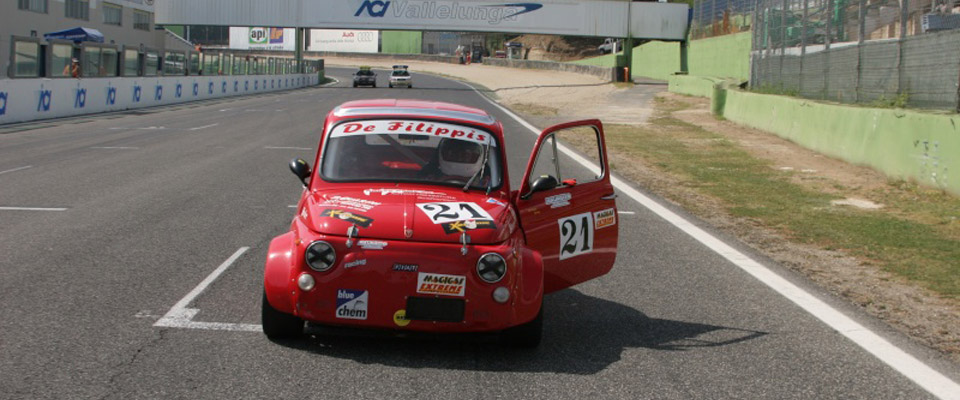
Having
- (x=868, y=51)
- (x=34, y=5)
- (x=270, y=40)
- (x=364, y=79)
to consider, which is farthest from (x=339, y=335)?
(x=270, y=40)

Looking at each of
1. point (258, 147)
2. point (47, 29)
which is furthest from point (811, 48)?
point (47, 29)

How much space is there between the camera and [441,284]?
582 cm

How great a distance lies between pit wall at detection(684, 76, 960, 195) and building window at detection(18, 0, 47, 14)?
45.6 meters

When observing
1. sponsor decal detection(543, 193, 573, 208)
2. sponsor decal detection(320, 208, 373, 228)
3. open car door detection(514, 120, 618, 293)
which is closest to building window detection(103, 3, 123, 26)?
open car door detection(514, 120, 618, 293)

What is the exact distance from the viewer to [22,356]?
565 centimetres

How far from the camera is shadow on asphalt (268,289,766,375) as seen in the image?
592cm

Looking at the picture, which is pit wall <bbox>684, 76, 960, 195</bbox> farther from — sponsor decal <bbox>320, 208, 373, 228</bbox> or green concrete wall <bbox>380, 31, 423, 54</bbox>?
green concrete wall <bbox>380, 31, 423, 54</bbox>

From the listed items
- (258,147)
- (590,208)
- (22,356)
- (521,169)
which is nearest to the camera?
(22,356)

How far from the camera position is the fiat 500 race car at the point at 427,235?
19.1 ft

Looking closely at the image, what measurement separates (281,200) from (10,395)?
7.77m

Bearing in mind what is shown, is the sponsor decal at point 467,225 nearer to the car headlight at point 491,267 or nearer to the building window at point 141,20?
the car headlight at point 491,267

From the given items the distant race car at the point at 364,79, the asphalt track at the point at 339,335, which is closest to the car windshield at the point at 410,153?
the asphalt track at the point at 339,335

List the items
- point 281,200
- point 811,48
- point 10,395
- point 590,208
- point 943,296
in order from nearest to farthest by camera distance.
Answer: point 10,395 → point 590,208 → point 943,296 → point 281,200 → point 811,48

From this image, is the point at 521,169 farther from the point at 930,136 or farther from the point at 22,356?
the point at 22,356
